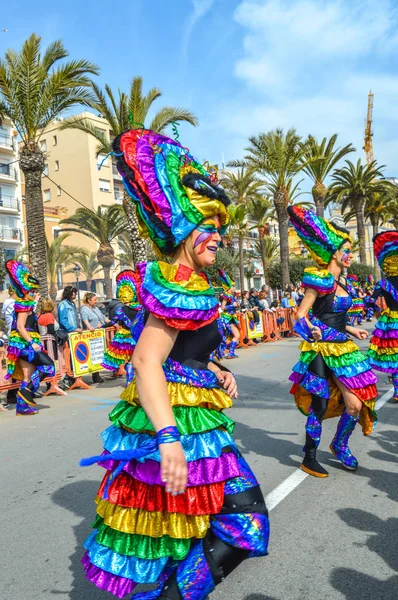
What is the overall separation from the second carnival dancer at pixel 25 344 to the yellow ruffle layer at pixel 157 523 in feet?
18.3

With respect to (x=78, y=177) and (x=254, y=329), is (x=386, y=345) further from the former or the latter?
(x=78, y=177)

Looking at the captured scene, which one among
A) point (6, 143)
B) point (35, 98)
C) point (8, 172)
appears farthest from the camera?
point (8, 172)

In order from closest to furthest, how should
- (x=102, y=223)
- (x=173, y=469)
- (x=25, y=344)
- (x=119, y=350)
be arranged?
(x=173, y=469)
(x=25, y=344)
(x=119, y=350)
(x=102, y=223)

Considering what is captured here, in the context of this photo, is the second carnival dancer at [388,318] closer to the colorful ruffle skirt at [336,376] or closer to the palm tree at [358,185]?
the colorful ruffle skirt at [336,376]

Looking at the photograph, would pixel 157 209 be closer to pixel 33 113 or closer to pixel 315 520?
pixel 315 520

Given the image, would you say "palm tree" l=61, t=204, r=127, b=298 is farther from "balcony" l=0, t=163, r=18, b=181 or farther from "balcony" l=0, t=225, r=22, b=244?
"balcony" l=0, t=163, r=18, b=181

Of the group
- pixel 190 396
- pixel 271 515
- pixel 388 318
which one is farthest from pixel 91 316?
pixel 190 396

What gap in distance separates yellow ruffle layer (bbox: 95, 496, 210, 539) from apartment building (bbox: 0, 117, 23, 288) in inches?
1689

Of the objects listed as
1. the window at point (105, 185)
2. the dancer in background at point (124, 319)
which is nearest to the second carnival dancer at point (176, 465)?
the dancer in background at point (124, 319)

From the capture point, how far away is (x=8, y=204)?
4338cm

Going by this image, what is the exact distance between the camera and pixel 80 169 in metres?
50.5

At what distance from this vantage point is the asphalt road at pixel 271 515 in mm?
2752

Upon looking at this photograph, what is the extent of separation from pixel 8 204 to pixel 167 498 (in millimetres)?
45449

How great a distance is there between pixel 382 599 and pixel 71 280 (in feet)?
164
